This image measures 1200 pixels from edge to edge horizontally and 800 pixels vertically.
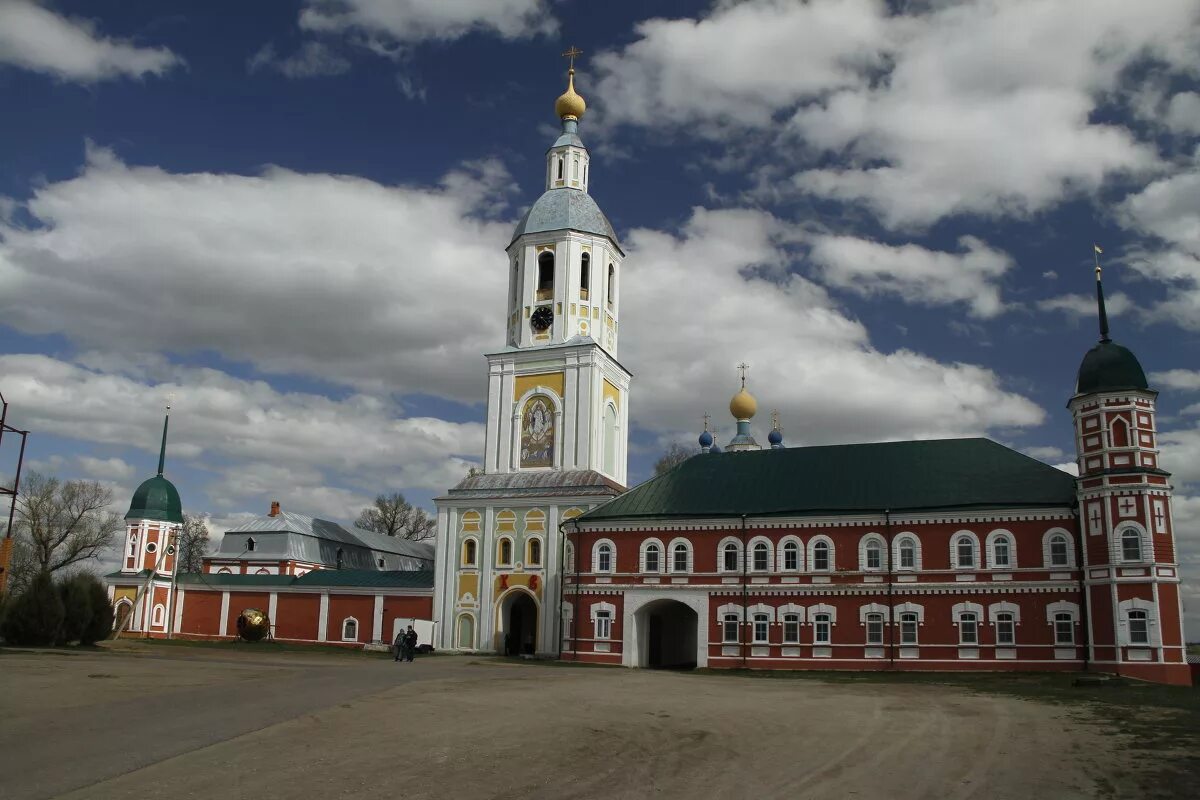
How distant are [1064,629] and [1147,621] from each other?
2.68 metres

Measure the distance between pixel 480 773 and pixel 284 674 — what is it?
13.8 m

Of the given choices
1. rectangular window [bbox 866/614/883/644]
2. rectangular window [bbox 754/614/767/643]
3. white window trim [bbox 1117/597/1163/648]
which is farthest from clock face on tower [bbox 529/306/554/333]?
white window trim [bbox 1117/597/1163/648]

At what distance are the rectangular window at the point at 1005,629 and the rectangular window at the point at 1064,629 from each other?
4.34ft

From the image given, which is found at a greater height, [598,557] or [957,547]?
[957,547]

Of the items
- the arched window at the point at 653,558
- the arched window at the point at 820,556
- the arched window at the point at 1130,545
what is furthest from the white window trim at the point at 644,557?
the arched window at the point at 1130,545

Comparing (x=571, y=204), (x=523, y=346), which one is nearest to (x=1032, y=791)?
(x=523, y=346)

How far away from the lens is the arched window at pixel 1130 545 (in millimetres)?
31750

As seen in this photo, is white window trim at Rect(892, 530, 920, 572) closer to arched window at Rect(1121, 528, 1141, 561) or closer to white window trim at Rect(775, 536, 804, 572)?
white window trim at Rect(775, 536, 804, 572)

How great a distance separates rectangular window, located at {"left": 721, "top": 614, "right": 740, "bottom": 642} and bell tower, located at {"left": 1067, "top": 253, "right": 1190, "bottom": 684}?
11939mm

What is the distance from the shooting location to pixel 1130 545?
31.9 metres

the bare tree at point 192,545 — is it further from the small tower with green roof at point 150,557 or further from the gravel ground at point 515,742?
the gravel ground at point 515,742

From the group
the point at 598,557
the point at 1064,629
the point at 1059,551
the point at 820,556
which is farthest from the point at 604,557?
the point at 1064,629

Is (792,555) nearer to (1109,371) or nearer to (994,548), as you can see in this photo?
(994,548)

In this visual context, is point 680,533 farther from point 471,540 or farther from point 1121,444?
point 1121,444
